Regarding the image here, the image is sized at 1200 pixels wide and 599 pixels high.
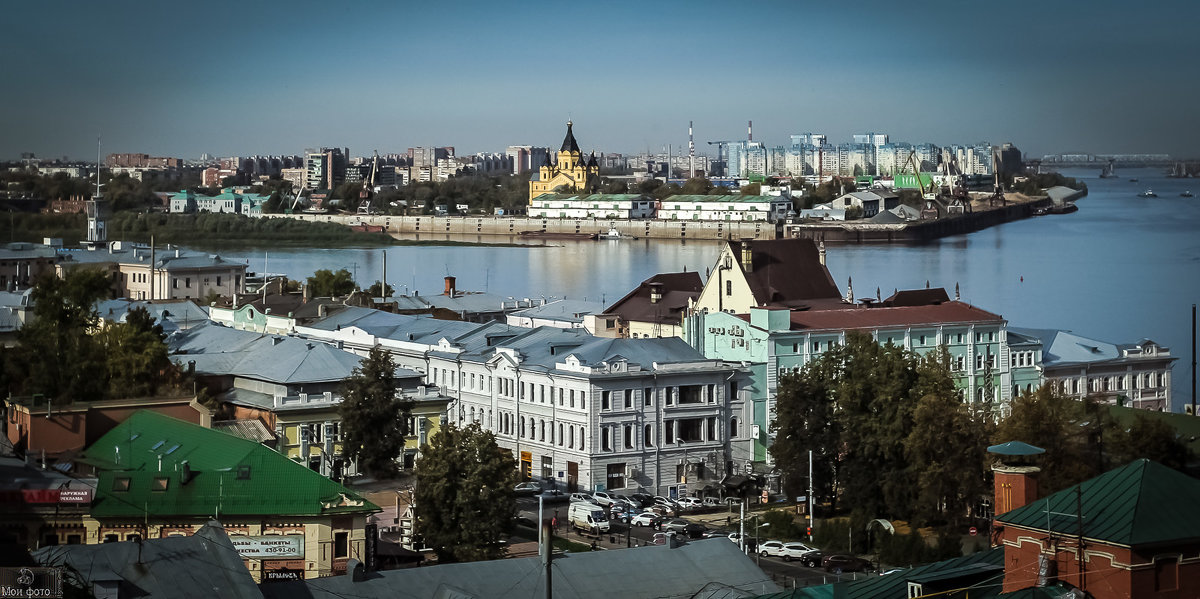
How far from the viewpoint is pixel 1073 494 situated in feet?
12.3

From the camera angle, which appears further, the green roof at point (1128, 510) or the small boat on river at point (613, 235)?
the small boat on river at point (613, 235)

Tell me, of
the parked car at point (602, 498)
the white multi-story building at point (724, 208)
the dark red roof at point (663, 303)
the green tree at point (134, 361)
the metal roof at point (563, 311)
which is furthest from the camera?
the white multi-story building at point (724, 208)

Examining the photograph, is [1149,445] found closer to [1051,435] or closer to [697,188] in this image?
[1051,435]

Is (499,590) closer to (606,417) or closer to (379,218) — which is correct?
(606,417)

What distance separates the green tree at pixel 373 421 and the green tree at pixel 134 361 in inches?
37.9

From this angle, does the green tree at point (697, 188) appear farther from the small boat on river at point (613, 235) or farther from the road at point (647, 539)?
the road at point (647, 539)

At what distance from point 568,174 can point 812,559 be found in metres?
48.6

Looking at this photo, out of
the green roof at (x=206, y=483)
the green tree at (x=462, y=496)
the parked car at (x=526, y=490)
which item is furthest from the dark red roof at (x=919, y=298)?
the green roof at (x=206, y=483)

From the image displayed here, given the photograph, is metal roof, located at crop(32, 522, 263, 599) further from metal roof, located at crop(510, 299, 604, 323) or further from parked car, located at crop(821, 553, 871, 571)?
metal roof, located at crop(510, 299, 604, 323)

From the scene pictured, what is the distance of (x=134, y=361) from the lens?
29.4 feet

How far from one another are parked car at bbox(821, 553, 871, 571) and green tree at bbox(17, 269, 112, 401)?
10.9 feet

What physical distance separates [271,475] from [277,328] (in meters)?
7.00

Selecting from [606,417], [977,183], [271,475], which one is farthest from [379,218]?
[271,475]

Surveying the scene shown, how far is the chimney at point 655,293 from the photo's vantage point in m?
13.4
